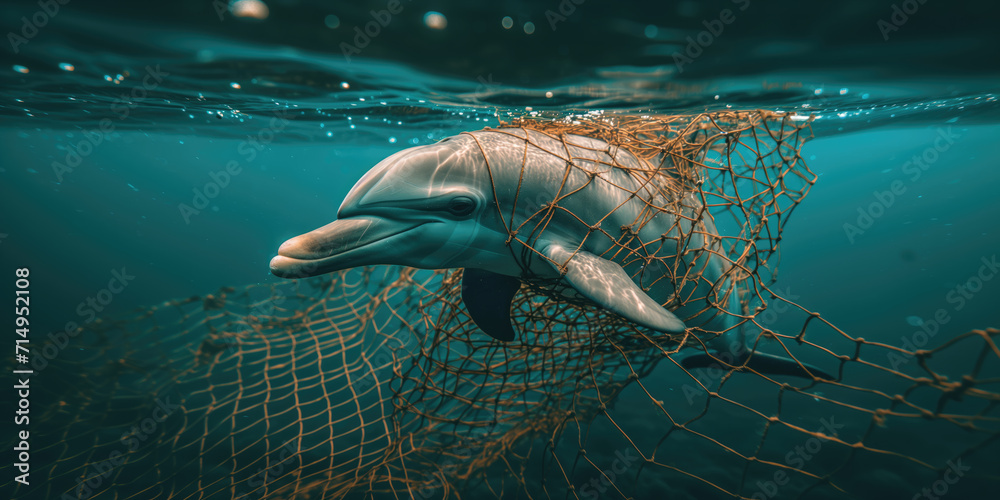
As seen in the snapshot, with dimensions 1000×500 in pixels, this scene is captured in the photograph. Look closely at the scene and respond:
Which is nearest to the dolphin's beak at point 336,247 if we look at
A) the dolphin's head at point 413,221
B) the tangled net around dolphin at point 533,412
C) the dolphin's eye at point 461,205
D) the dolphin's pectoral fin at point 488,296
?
the dolphin's head at point 413,221

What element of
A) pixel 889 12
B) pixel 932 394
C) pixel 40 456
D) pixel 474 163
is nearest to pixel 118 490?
pixel 40 456

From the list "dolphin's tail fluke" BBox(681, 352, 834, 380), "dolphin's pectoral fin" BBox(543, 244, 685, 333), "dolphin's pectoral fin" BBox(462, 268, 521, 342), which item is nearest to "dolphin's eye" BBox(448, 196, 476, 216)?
"dolphin's pectoral fin" BBox(543, 244, 685, 333)

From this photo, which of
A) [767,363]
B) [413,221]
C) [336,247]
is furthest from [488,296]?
[767,363]

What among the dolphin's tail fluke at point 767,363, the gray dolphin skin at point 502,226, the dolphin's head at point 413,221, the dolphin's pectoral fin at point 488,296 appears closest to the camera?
the dolphin's head at point 413,221

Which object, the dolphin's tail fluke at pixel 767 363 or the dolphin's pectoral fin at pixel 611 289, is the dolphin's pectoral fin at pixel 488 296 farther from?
the dolphin's tail fluke at pixel 767 363

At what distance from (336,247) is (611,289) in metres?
1.93

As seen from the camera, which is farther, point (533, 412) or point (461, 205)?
point (533, 412)

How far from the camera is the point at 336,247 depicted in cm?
280

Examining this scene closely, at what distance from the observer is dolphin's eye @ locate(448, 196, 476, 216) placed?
3162 mm

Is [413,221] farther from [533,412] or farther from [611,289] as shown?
[533,412]

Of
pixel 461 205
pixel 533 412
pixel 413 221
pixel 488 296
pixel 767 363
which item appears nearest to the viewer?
pixel 413 221

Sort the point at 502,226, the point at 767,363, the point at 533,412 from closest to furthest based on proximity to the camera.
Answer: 1. the point at 502,226
2. the point at 533,412
3. the point at 767,363

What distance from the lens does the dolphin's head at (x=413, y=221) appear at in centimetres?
279

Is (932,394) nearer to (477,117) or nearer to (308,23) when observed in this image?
(477,117)
